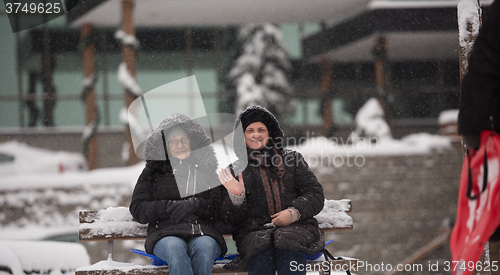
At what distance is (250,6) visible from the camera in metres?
13.0

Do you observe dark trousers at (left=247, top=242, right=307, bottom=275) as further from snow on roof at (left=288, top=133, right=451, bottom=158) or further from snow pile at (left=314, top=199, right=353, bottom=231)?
snow on roof at (left=288, top=133, right=451, bottom=158)

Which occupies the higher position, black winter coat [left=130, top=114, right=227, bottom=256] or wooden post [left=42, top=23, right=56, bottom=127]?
wooden post [left=42, top=23, right=56, bottom=127]

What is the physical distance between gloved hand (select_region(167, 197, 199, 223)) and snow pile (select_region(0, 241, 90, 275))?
1.70 metres

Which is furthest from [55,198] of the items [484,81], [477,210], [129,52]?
[484,81]

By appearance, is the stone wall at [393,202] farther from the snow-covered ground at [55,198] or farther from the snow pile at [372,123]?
the snow-covered ground at [55,198]

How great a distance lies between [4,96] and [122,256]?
673 centimetres

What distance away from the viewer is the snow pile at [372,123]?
11742 millimetres

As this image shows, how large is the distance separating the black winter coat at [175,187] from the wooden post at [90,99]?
838 centimetres

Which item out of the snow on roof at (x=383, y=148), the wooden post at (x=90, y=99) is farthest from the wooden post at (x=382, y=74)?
the wooden post at (x=90, y=99)

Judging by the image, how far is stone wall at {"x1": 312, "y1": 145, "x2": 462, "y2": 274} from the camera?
10453 mm

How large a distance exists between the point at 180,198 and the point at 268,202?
69cm

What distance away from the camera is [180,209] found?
3.81m

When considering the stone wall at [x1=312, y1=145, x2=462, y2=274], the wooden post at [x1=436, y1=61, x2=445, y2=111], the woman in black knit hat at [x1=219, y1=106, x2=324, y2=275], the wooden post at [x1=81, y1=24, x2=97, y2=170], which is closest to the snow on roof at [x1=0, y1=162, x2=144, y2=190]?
the wooden post at [x1=81, y1=24, x2=97, y2=170]

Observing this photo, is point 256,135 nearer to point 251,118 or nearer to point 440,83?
point 251,118
